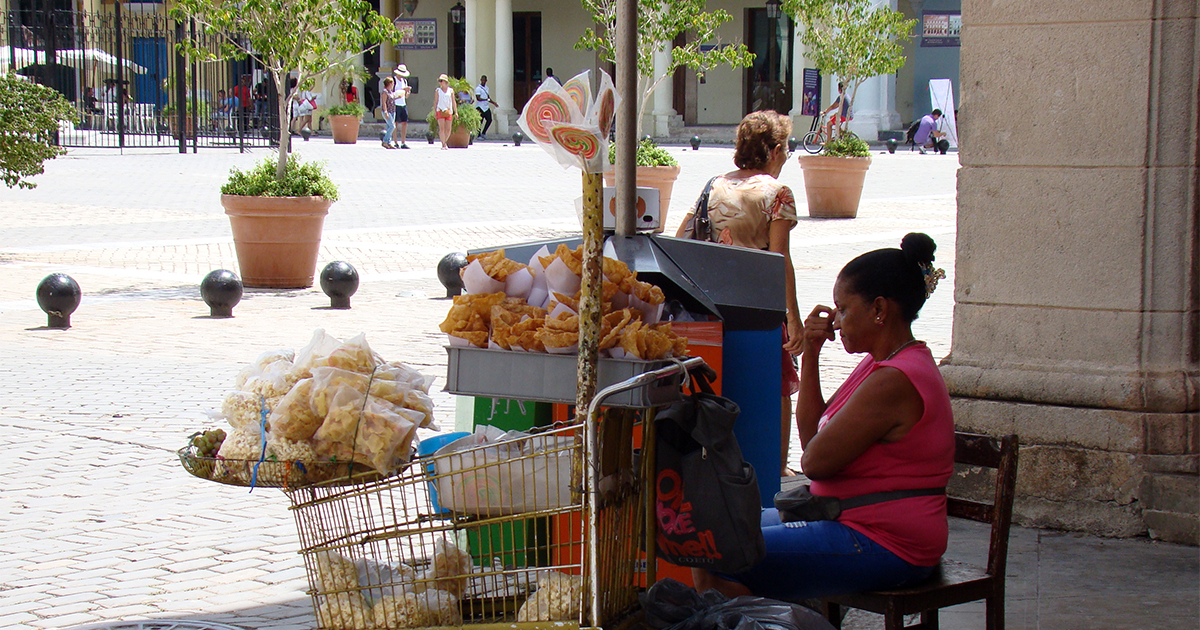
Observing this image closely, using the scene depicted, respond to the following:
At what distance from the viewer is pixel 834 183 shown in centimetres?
1714

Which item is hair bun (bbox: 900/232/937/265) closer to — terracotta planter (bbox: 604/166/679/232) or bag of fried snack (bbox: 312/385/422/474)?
bag of fried snack (bbox: 312/385/422/474)

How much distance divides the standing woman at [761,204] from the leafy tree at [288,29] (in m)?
6.52

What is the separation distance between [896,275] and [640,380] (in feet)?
3.16

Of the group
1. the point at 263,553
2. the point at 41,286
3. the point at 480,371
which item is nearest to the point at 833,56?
the point at 41,286

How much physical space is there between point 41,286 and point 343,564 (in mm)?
7568

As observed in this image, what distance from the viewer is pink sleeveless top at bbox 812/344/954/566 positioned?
3.11m

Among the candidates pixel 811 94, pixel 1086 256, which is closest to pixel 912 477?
pixel 1086 256

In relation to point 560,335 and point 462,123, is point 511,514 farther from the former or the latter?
point 462,123

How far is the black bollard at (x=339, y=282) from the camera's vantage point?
1041 cm

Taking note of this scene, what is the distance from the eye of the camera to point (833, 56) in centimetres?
1850

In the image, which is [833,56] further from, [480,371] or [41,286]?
[480,371]

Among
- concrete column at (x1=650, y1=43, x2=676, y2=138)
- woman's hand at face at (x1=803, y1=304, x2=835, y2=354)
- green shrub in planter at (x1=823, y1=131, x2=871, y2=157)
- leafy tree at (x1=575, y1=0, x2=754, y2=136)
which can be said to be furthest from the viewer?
concrete column at (x1=650, y1=43, x2=676, y2=138)

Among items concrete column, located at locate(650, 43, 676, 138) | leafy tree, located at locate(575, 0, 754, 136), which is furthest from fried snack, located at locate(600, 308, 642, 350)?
concrete column, located at locate(650, 43, 676, 138)

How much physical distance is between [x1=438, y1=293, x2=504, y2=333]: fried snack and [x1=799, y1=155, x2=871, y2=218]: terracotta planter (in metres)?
14.6
